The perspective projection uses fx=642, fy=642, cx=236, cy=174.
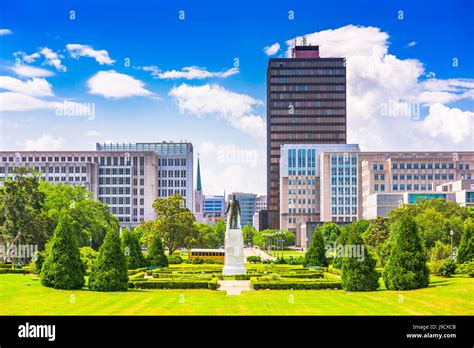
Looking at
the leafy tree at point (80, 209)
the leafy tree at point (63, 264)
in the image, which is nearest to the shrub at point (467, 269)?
the leafy tree at point (63, 264)

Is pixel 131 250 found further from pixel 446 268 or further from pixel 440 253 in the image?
pixel 446 268

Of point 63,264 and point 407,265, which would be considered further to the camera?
point 63,264

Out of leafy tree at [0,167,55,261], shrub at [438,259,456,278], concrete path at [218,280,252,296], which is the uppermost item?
leafy tree at [0,167,55,261]

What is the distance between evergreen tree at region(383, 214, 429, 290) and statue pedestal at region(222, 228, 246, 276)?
73.3 feet

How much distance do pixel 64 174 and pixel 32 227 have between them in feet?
405

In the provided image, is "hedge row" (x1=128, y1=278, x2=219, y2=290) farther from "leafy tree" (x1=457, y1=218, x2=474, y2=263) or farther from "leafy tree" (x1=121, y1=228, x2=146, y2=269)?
"leafy tree" (x1=457, y1=218, x2=474, y2=263)

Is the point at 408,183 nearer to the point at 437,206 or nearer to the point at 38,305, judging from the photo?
the point at 437,206

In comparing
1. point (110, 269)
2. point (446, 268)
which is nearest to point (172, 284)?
point (110, 269)

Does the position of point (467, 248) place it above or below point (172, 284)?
above

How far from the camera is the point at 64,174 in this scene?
632ft

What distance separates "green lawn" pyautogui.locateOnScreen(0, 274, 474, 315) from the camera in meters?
36.2

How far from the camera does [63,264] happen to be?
46594 mm

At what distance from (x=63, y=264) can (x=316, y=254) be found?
41.3 metres

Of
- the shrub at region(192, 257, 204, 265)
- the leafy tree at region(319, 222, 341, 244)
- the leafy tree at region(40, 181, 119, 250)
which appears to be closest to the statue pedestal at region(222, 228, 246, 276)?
the leafy tree at region(40, 181, 119, 250)
